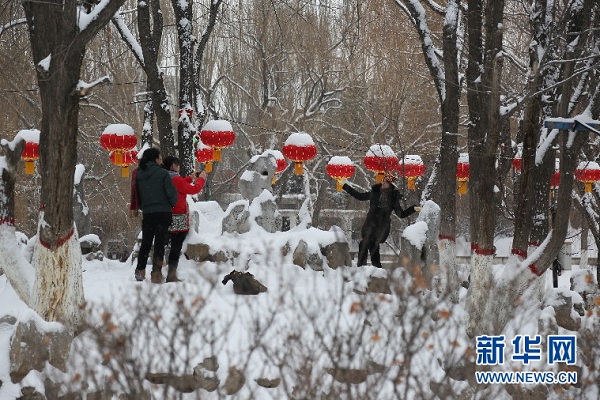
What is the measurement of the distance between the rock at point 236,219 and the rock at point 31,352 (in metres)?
4.64

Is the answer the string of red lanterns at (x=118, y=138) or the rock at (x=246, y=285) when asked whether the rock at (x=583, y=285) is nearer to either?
the rock at (x=246, y=285)

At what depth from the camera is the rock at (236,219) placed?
1043 cm

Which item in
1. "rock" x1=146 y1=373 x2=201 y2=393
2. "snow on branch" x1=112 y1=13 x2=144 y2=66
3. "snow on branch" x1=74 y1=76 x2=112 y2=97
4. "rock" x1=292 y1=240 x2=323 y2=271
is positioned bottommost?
"rock" x1=146 y1=373 x2=201 y2=393

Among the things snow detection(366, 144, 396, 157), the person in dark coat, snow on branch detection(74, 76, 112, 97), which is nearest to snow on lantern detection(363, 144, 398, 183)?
snow detection(366, 144, 396, 157)

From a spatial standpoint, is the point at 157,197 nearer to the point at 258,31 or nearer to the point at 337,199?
the point at 258,31

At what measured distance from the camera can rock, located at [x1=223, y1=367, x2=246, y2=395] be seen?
17.3 ft

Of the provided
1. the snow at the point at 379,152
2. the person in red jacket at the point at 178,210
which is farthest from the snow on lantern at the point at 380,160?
the person in red jacket at the point at 178,210

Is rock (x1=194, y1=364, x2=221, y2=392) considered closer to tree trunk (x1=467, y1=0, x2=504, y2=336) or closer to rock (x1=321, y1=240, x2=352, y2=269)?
tree trunk (x1=467, y1=0, x2=504, y2=336)

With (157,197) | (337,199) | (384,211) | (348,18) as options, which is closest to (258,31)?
(348,18)

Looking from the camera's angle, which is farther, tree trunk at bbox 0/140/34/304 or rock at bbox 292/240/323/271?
rock at bbox 292/240/323/271

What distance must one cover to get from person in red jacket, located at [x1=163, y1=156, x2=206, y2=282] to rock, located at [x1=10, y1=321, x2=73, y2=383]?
203cm

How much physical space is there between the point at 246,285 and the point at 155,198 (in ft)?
4.24

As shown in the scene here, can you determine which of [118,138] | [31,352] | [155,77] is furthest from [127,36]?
[31,352]

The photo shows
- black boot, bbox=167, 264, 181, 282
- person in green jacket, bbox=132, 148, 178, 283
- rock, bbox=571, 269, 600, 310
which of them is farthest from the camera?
rock, bbox=571, 269, 600, 310
